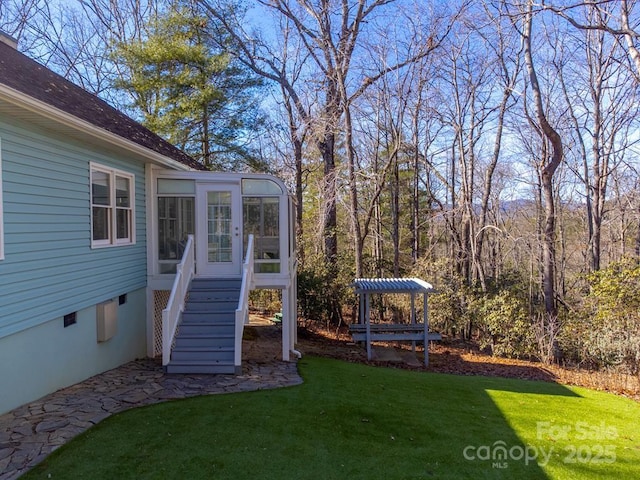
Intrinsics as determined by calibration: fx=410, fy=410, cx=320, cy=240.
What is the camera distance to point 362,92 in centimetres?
1359

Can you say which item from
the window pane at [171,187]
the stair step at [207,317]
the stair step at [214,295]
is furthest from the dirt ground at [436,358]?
the window pane at [171,187]

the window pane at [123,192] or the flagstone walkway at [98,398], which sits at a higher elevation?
the window pane at [123,192]

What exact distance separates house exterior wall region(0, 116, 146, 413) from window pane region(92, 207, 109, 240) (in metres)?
0.21

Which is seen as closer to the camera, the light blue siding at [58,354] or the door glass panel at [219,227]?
the light blue siding at [58,354]

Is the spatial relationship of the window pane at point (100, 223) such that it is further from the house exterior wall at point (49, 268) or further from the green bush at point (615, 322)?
the green bush at point (615, 322)

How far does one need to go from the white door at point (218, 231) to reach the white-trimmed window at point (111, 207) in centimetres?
128

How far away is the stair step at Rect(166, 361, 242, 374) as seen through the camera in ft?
21.2

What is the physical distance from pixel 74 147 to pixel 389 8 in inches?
447

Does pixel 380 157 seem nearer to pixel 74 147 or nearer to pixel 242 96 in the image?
pixel 242 96

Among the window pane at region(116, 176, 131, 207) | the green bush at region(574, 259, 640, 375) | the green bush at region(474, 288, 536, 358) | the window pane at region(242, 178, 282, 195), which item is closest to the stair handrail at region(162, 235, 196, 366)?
the window pane at region(116, 176, 131, 207)

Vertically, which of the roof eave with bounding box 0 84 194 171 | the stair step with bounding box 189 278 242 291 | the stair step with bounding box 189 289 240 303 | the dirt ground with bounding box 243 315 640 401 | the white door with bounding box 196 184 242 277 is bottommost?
the dirt ground with bounding box 243 315 640 401

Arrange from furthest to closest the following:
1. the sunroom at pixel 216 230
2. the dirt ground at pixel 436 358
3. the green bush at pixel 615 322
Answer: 1. the green bush at pixel 615 322
2. the dirt ground at pixel 436 358
3. the sunroom at pixel 216 230

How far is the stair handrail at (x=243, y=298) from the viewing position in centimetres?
649

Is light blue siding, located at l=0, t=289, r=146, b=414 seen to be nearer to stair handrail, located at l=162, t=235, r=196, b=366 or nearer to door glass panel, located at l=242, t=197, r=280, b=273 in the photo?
stair handrail, located at l=162, t=235, r=196, b=366
